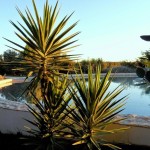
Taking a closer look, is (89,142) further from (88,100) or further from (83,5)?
(83,5)

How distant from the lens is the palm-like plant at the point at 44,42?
442cm

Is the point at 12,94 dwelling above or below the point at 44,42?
below

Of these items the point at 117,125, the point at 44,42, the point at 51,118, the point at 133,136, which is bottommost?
the point at 133,136

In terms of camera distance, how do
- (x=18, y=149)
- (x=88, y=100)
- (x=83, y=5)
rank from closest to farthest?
(x=88, y=100) < (x=18, y=149) < (x=83, y=5)

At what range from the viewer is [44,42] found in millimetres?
4488

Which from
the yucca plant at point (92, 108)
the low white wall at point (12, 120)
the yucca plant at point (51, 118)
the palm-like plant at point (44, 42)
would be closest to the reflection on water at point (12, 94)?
the low white wall at point (12, 120)

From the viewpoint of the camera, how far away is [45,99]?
14.9 feet

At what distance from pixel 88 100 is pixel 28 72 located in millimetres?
1054

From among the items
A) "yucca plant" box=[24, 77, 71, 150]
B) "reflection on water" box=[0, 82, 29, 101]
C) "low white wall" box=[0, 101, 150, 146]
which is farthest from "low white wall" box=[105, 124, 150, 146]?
"reflection on water" box=[0, 82, 29, 101]

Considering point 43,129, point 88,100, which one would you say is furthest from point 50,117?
point 88,100

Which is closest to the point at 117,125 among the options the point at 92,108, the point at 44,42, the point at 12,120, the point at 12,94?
the point at 92,108

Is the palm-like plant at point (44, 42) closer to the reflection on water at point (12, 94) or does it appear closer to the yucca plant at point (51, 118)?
the yucca plant at point (51, 118)

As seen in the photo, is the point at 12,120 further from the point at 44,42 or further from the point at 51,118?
the point at 44,42

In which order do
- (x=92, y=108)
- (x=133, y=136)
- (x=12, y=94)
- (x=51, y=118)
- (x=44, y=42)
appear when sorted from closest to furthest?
(x=92, y=108) → (x=44, y=42) → (x=51, y=118) → (x=133, y=136) → (x=12, y=94)
